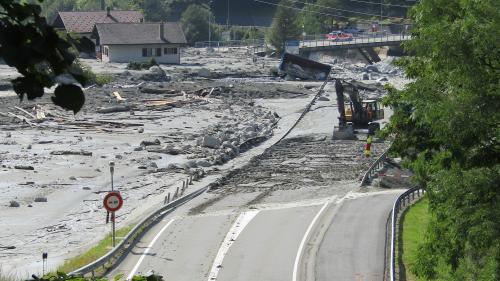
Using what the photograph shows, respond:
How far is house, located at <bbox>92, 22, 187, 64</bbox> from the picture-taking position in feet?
334

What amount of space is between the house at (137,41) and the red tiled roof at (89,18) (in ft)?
25.3

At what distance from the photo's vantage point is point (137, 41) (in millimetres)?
101812

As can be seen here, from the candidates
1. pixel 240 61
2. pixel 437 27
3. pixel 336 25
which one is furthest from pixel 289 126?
pixel 336 25

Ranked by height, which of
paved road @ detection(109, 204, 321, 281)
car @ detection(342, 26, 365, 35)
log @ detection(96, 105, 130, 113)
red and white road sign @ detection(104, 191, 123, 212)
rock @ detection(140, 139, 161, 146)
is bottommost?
paved road @ detection(109, 204, 321, 281)

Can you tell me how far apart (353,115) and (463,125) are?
39178 millimetres

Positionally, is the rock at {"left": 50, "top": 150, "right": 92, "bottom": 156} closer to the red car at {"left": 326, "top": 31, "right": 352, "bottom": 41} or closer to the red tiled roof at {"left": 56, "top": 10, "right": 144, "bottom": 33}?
the red tiled roof at {"left": 56, "top": 10, "right": 144, "bottom": 33}

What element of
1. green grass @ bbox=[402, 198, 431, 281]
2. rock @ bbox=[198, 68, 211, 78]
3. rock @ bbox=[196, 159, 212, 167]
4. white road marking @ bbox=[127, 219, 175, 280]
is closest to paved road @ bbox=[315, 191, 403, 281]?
green grass @ bbox=[402, 198, 431, 281]

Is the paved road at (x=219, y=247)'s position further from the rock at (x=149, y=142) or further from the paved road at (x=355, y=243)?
the rock at (x=149, y=142)

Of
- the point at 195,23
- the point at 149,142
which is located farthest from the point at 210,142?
the point at 195,23

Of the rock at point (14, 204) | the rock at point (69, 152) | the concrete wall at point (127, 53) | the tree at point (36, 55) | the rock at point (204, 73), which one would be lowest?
the rock at point (14, 204)

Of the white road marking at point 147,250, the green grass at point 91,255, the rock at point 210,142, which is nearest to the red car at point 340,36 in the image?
the rock at point 210,142

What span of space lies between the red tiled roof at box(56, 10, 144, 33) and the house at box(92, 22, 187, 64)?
7715mm

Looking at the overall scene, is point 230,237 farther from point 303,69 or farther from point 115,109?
point 303,69

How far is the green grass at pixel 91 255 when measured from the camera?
2325cm
